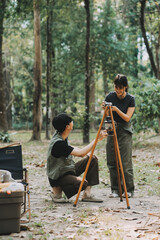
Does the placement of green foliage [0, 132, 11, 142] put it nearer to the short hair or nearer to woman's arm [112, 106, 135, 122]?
woman's arm [112, 106, 135, 122]

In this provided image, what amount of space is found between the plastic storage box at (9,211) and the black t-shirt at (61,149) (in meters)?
1.40

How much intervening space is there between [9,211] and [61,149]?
1536mm

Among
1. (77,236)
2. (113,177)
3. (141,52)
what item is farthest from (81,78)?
(77,236)

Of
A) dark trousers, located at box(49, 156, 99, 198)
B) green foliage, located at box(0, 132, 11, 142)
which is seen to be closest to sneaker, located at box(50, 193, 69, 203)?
dark trousers, located at box(49, 156, 99, 198)

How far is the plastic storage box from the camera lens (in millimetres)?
3951

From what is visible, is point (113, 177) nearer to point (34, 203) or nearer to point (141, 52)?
point (34, 203)

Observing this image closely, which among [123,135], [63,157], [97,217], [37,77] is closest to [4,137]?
[37,77]

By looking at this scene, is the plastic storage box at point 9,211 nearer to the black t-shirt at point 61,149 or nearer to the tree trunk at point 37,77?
the black t-shirt at point 61,149

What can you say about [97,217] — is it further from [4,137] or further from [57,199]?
[4,137]

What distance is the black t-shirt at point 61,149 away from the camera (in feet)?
17.3

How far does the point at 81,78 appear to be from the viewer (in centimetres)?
2973

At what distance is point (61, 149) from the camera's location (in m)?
5.30

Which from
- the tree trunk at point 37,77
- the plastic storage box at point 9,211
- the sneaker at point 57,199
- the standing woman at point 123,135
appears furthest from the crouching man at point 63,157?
the tree trunk at point 37,77

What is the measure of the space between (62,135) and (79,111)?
10.8 m
